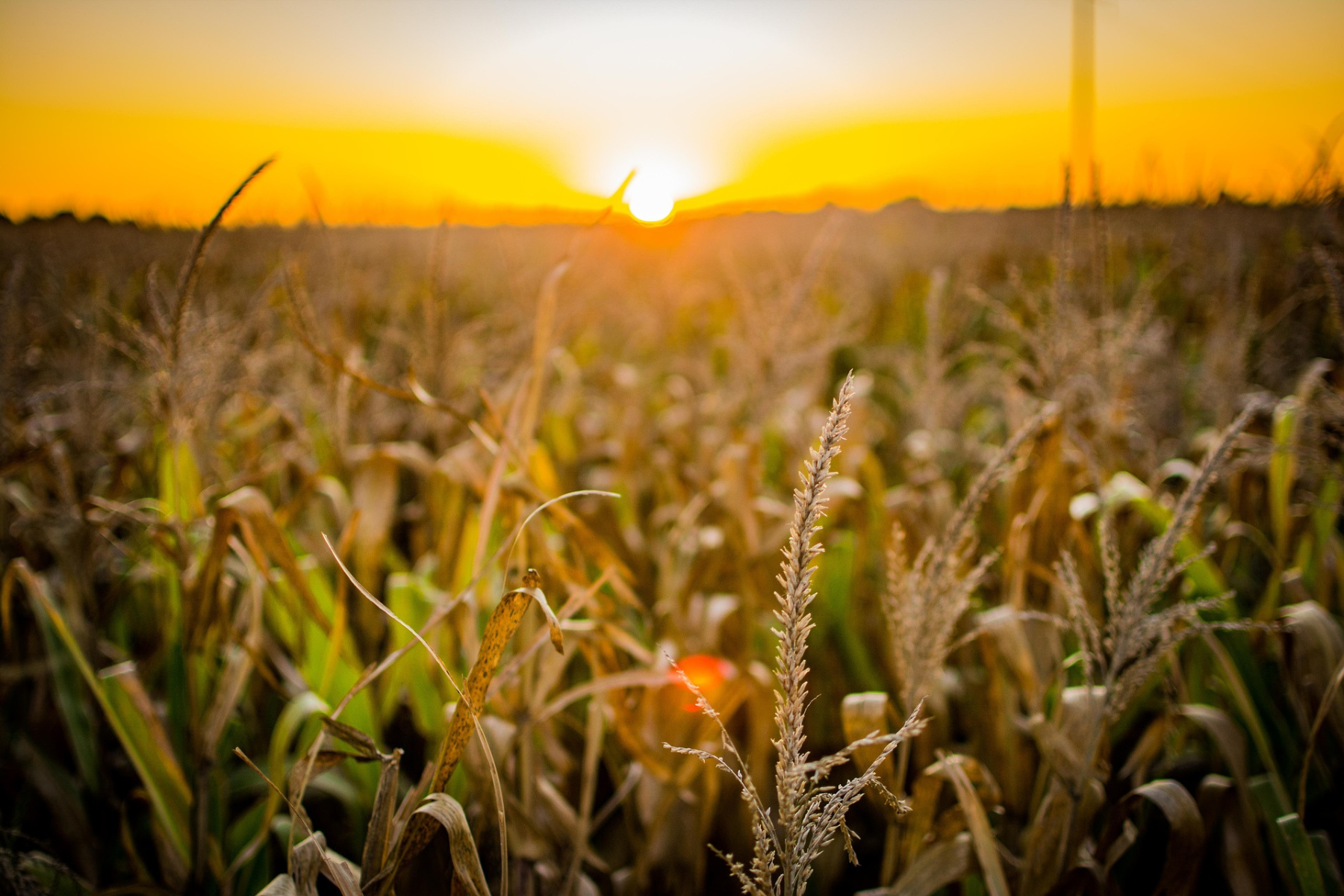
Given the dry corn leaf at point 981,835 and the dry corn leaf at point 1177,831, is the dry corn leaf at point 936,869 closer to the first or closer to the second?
the dry corn leaf at point 981,835

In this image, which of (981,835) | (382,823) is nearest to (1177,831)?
(981,835)

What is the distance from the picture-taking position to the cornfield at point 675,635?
97cm

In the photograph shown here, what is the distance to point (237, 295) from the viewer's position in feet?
16.9

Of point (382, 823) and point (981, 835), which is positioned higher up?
point (382, 823)

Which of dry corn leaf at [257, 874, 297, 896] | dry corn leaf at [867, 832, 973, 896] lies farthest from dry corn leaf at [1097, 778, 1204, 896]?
dry corn leaf at [257, 874, 297, 896]

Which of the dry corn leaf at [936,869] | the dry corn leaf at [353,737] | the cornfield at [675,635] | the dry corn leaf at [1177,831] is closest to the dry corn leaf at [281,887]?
the cornfield at [675,635]

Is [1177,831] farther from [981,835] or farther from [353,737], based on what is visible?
[353,737]

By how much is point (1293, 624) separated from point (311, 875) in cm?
169

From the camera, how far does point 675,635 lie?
5.92 ft

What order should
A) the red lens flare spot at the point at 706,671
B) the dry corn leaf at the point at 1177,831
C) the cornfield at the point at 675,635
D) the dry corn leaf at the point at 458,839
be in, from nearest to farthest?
the dry corn leaf at the point at 458,839 → the cornfield at the point at 675,635 → the dry corn leaf at the point at 1177,831 → the red lens flare spot at the point at 706,671

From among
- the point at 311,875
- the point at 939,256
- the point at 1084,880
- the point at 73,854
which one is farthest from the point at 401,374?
the point at 939,256

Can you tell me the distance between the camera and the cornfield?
3.19ft

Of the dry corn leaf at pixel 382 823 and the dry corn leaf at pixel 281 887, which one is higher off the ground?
the dry corn leaf at pixel 382 823

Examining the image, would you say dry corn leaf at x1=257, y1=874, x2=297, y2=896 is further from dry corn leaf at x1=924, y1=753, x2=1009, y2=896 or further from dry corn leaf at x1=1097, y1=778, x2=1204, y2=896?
dry corn leaf at x1=1097, y1=778, x2=1204, y2=896
